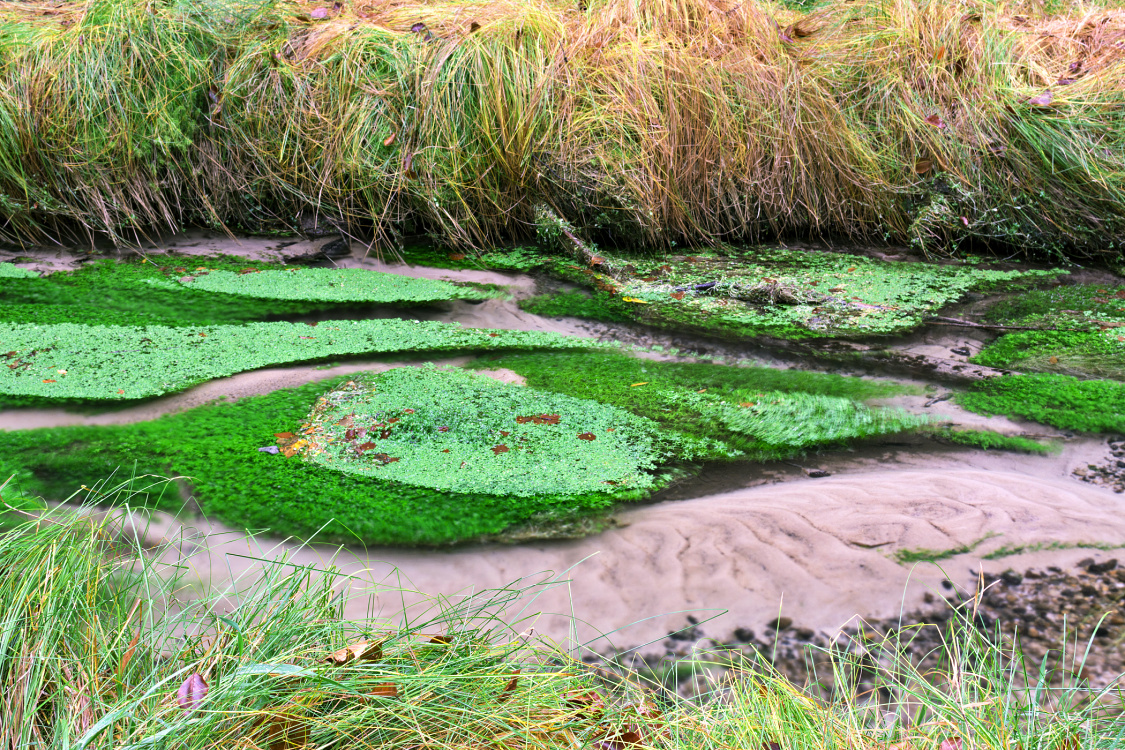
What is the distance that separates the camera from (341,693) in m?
1.24

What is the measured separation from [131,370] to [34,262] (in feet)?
4.63

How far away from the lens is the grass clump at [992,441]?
2.40 m

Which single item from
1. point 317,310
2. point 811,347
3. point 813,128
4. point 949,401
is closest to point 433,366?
point 317,310

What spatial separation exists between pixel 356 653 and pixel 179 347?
1.97 metres

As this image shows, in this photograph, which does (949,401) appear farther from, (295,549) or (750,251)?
(295,549)

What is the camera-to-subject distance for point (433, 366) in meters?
2.87

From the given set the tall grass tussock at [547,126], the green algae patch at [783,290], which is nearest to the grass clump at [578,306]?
the green algae patch at [783,290]

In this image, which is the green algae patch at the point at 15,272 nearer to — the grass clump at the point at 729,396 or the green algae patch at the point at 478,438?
the green algae patch at the point at 478,438

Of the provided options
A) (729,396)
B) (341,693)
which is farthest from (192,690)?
(729,396)

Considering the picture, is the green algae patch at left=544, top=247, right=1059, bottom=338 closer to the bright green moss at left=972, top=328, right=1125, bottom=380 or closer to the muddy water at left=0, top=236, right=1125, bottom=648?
the bright green moss at left=972, top=328, right=1125, bottom=380

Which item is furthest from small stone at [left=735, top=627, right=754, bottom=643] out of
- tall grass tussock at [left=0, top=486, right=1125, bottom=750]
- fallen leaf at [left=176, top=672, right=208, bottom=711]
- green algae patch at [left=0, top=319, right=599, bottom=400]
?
green algae patch at [left=0, top=319, right=599, bottom=400]

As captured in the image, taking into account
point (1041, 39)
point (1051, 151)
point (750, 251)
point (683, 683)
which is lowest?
point (683, 683)

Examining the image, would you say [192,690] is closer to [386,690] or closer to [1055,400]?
[386,690]

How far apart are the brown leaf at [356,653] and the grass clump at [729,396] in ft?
4.23
